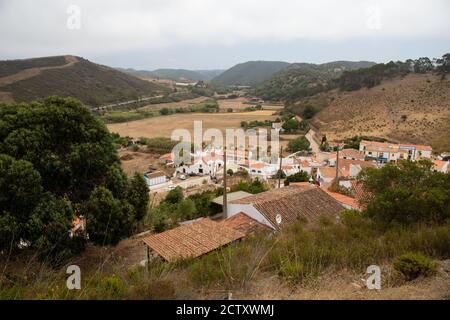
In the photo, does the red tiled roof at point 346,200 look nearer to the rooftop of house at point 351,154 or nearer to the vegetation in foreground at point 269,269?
the vegetation in foreground at point 269,269

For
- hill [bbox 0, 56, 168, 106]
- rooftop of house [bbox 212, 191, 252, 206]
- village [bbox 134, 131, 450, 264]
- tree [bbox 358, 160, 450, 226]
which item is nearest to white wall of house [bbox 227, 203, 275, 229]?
village [bbox 134, 131, 450, 264]

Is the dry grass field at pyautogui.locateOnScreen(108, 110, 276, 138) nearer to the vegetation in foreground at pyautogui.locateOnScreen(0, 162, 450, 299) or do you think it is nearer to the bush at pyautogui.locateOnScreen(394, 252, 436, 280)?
the vegetation in foreground at pyautogui.locateOnScreen(0, 162, 450, 299)

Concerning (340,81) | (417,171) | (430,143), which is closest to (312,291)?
(417,171)

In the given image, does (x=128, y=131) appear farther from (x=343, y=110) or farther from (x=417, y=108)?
(x=417, y=108)

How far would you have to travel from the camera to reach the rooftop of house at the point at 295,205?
1445 cm

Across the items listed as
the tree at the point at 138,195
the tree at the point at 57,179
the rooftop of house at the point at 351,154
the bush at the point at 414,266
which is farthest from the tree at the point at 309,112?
the bush at the point at 414,266

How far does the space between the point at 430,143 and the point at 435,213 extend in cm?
4606

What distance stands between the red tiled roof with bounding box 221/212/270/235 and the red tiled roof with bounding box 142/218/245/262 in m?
2.39

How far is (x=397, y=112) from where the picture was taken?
203 feet

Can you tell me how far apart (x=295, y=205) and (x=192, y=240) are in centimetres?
688

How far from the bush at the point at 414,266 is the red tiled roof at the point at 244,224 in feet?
27.4

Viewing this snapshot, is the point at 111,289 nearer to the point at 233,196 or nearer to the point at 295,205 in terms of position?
the point at 295,205
